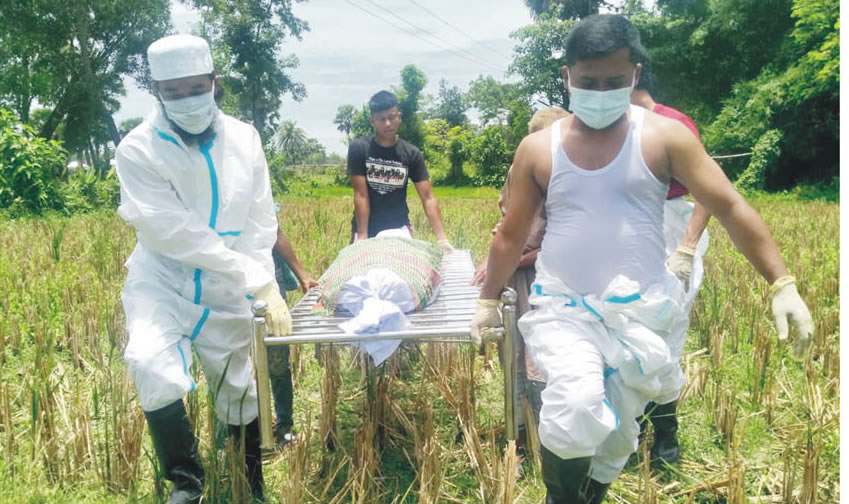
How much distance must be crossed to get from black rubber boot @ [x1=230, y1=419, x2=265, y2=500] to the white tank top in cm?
134

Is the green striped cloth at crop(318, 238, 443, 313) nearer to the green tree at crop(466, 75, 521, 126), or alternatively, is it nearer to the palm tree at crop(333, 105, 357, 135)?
the green tree at crop(466, 75, 521, 126)

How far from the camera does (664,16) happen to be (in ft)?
77.0

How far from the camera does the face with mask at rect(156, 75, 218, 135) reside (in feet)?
7.69

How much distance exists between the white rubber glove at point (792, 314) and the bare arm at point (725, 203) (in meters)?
0.03

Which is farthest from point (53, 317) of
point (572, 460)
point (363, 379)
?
point (572, 460)

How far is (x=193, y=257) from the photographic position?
2.24 m

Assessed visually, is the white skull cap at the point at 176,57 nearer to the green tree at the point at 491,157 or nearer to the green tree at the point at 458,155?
the green tree at the point at 491,157

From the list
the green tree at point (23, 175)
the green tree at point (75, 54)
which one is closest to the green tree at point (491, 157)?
the green tree at point (75, 54)

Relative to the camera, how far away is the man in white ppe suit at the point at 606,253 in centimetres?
182

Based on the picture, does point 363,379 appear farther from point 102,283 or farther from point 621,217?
point 102,283

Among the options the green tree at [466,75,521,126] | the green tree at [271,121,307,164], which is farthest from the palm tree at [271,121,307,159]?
the green tree at [466,75,521,126]

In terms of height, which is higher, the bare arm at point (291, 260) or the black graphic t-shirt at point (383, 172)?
the black graphic t-shirt at point (383, 172)

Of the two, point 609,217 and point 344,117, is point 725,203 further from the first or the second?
point 344,117

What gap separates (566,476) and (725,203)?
0.89 m
